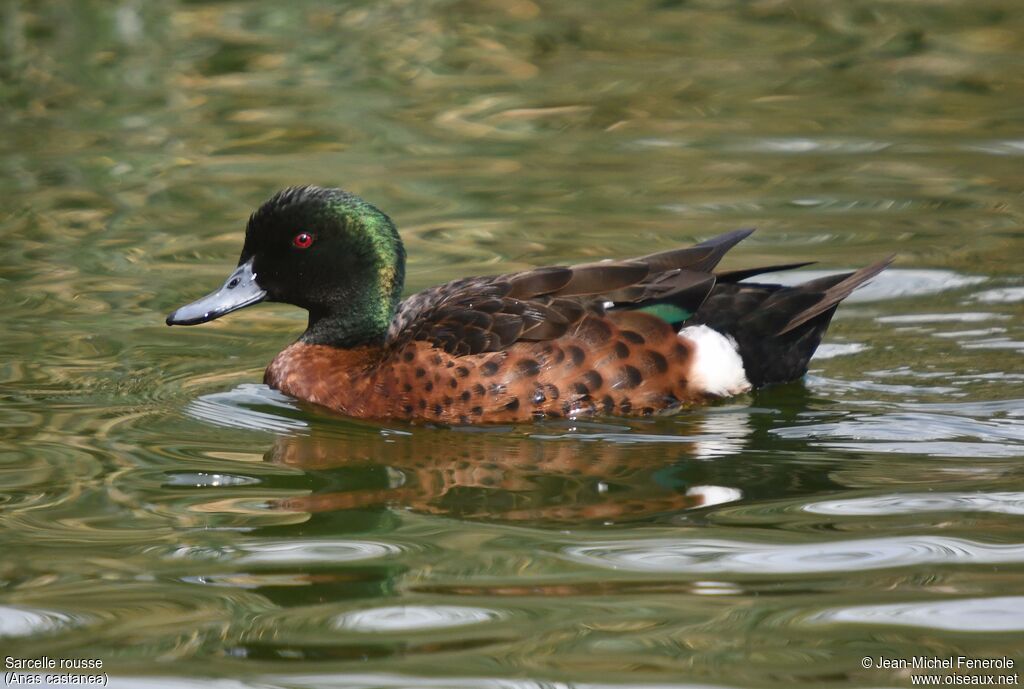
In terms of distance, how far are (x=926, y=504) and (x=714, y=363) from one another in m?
1.69

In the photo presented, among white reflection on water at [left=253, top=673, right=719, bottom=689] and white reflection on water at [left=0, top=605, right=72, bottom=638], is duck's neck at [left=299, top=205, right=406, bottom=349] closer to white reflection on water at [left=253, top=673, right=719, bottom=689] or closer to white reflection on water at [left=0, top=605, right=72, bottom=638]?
white reflection on water at [left=0, top=605, right=72, bottom=638]

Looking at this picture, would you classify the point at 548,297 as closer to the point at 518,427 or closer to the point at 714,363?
the point at 518,427

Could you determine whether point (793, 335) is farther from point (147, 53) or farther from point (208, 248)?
point (147, 53)

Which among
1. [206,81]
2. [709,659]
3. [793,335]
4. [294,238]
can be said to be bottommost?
[709,659]

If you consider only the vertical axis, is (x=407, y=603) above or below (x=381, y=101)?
below

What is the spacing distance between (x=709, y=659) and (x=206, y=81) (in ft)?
31.7

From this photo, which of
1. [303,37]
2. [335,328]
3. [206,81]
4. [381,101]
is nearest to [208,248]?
[335,328]

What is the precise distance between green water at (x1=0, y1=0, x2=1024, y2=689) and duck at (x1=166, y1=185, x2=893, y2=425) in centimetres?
16

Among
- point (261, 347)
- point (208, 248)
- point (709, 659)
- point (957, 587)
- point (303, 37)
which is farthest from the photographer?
point (303, 37)

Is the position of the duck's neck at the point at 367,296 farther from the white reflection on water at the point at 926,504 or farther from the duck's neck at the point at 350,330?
the white reflection on water at the point at 926,504

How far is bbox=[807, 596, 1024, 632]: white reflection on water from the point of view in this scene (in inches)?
166

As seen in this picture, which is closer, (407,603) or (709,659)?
(709,659)

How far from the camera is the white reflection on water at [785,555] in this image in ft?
15.2

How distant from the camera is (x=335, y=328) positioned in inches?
275
